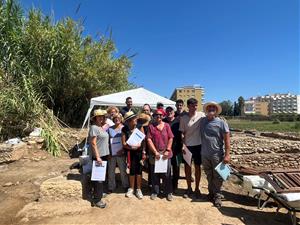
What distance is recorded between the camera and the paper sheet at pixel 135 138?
4742 millimetres

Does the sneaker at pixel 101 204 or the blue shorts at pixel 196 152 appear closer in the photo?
the sneaker at pixel 101 204

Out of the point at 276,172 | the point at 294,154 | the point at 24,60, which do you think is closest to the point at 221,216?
the point at 276,172

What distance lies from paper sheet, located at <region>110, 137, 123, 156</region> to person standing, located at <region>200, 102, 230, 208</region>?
1.40 m

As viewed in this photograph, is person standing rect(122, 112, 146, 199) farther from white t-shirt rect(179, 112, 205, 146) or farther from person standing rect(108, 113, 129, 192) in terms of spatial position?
white t-shirt rect(179, 112, 205, 146)

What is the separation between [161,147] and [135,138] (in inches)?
18.0

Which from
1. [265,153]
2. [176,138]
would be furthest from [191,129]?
[265,153]

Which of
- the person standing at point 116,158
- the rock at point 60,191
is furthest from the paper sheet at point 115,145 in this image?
the rock at point 60,191

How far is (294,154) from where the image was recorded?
11945mm

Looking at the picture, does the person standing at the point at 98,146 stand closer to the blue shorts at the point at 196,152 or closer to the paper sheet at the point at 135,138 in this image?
the paper sheet at the point at 135,138

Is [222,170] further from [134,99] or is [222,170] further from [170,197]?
[134,99]

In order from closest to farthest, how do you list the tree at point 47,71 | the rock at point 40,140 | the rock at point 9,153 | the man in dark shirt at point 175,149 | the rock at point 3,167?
the man in dark shirt at point 175,149 → the rock at point 3,167 → the rock at point 9,153 → the rock at point 40,140 → the tree at point 47,71

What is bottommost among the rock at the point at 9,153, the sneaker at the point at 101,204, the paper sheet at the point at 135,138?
the sneaker at the point at 101,204

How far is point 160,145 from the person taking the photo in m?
4.78

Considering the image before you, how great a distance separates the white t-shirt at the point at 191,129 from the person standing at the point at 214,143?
0.46ft
